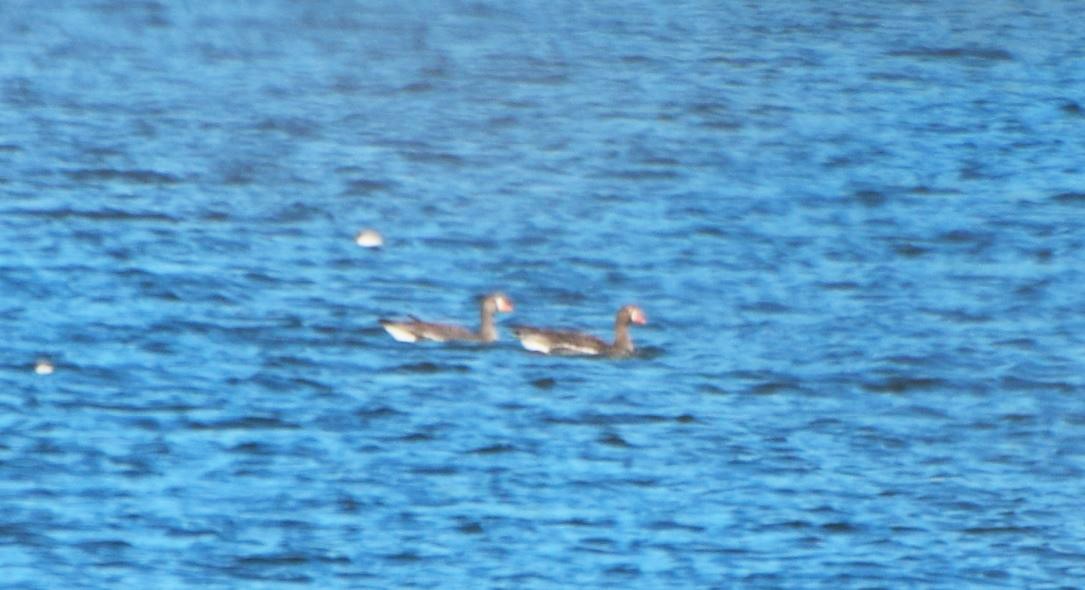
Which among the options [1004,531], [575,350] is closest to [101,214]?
[575,350]

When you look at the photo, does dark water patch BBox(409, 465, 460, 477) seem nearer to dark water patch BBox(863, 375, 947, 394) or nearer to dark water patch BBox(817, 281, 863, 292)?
dark water patch BBox(863, 375, 947, 394)

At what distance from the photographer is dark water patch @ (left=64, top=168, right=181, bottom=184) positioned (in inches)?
819

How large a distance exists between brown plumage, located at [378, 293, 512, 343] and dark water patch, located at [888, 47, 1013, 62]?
1255cm

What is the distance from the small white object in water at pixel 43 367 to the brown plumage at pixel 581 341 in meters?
2.78

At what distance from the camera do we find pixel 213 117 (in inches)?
958

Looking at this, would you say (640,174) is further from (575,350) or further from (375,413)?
(375,413)

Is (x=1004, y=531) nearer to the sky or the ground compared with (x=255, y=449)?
nearer to the ground

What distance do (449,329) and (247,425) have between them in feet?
7.86

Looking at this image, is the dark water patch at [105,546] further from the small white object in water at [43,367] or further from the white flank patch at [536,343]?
the white flank patch at [536,343]

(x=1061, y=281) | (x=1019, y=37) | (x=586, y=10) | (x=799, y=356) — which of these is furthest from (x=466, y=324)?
(x=586, y=10)

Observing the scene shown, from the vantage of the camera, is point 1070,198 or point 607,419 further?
point 1070,198

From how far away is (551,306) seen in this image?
17.2 m

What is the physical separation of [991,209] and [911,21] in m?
10.8

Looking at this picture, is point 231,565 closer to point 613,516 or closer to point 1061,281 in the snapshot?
point 613,516
